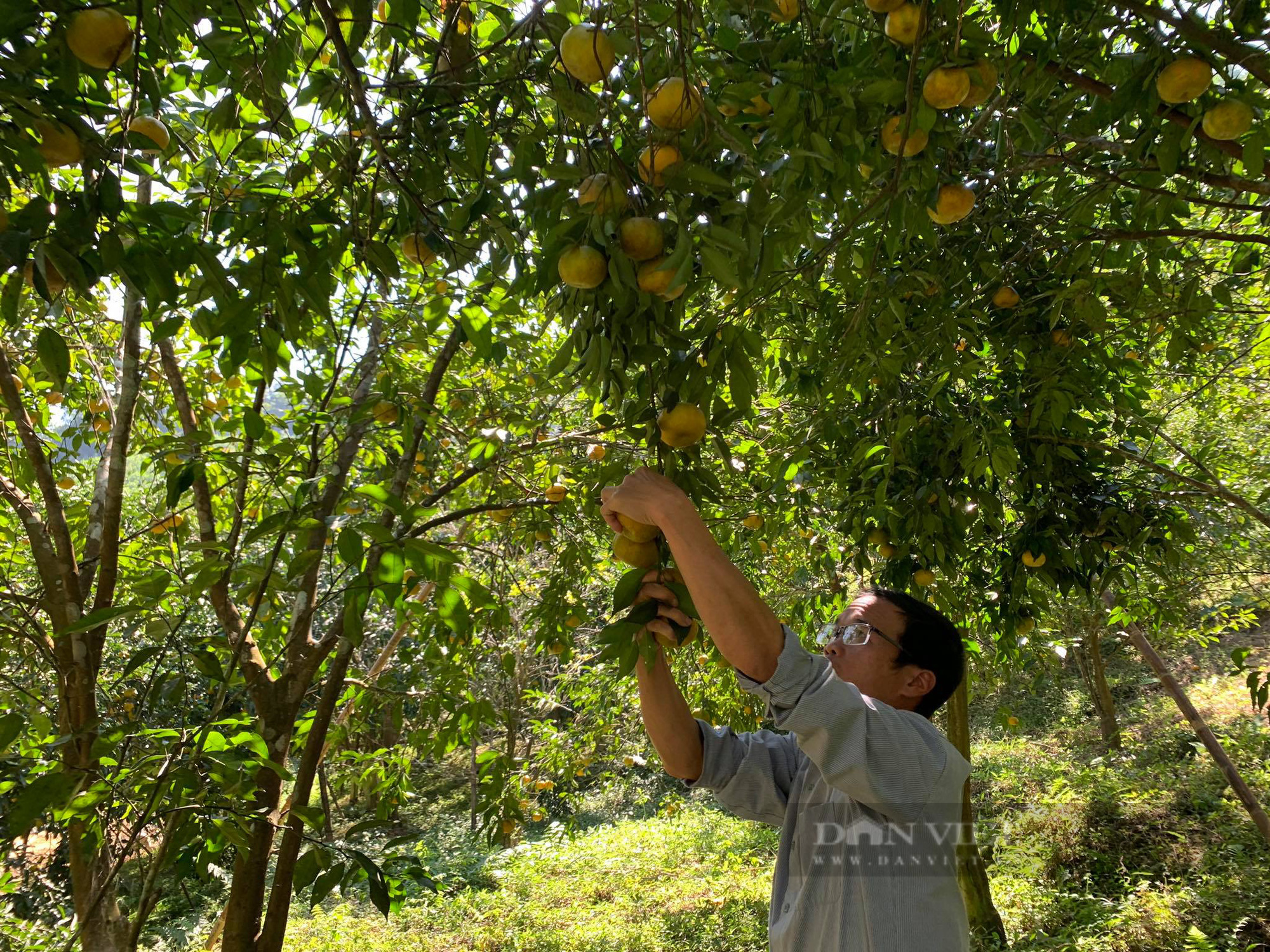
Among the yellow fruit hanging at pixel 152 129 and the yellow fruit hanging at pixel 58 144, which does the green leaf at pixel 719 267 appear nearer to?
the yellow fruit hanging at pixel 58 144

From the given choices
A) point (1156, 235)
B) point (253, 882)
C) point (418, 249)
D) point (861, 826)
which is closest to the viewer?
point (861, 826)

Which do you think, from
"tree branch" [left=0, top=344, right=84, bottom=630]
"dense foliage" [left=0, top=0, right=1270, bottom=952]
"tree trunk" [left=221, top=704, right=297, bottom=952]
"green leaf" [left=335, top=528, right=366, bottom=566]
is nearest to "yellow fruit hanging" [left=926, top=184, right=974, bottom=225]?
"dense foliage" [left=0, top=0, right=1270, bottom=952]

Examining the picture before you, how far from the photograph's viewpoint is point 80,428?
376cm

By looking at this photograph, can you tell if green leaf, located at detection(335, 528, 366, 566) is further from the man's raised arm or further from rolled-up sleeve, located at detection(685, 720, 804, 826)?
rolled-up sleeve, located at detection(685, 720, 804, 826)

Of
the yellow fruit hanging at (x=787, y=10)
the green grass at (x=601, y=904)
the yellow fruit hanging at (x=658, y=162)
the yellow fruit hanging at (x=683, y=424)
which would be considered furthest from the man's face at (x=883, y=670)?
the green grass at (x=601, y=904)

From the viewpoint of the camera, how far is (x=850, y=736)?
1.22 metres

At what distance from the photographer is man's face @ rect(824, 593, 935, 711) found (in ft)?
5.57

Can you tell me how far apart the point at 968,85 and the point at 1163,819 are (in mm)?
7458

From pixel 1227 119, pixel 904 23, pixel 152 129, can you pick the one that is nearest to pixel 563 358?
pixel 904 23

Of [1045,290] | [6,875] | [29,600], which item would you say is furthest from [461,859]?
[1045,290]

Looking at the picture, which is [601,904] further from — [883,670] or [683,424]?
[683,424]

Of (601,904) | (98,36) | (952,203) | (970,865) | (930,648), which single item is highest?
(952,203)

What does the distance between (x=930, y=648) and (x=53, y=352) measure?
1.64 m

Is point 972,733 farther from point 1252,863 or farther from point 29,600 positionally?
point 29,600
